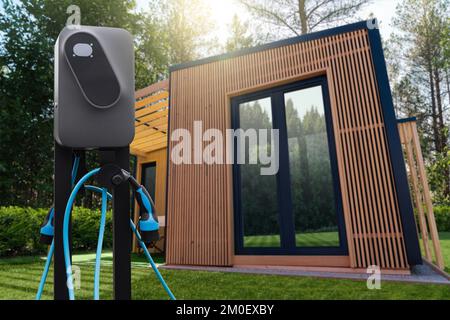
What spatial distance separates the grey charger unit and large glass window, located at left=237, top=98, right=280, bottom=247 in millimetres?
3304

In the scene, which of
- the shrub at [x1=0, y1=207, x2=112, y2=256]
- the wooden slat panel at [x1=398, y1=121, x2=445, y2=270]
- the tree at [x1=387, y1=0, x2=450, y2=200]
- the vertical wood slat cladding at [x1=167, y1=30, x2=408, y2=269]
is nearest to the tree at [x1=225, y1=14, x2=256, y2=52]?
the tree at [x1=387, y1=0, x2=450, y2=200]

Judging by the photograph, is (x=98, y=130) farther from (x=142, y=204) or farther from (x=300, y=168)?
(x=300, y=168)

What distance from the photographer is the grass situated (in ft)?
12.4

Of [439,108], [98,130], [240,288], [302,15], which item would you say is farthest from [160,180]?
[439,108]

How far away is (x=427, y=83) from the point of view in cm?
1456

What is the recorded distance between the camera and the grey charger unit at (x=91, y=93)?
1098mm

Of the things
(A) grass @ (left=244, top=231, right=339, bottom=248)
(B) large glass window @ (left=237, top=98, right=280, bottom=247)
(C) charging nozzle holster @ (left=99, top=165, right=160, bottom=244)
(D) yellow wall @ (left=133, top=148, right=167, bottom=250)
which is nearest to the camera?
(C) charging nozzle holster @ (left=99, top=165, right=160, bottom=244)

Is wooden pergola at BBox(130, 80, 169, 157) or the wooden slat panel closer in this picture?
the wooden slat panel

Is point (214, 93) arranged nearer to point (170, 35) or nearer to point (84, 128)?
point (84, 128)

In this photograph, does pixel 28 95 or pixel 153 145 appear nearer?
pixel 153 145

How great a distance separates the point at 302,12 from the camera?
10312mm

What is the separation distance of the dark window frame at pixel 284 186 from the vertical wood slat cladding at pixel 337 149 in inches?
4.7

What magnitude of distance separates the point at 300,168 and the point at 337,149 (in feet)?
1.78

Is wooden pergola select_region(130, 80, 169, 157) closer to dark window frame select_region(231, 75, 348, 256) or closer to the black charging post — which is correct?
dark window frame select_region(231, 75, 348, 256)
